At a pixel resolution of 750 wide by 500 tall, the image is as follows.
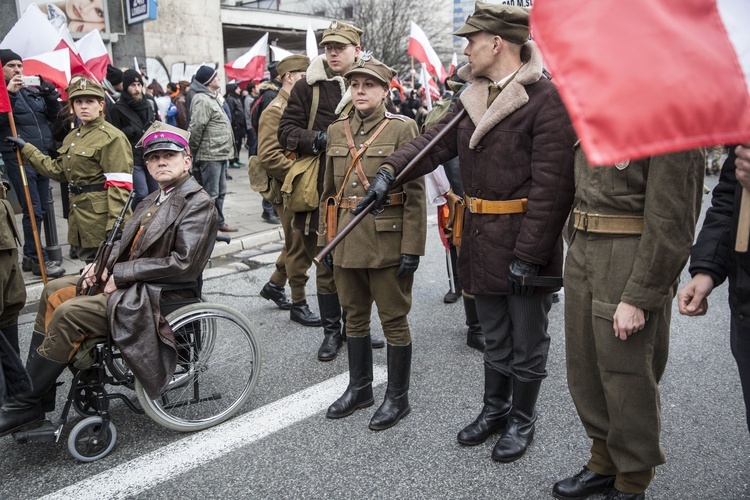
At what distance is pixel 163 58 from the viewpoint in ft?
54.3

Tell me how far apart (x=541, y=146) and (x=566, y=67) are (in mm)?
1469

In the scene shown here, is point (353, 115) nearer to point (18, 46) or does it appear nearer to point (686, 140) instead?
point (686, 140)

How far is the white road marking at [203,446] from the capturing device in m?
2.95

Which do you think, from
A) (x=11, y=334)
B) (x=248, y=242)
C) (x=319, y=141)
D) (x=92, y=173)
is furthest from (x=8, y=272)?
(x=248, y=242)

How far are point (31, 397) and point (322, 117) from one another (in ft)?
8.24

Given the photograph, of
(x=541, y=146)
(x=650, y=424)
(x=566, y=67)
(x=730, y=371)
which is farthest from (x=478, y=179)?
(x=730, y=371)

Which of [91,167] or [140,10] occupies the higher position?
[140,10]

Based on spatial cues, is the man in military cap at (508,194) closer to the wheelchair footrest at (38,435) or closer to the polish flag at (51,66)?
the wheelchair footrest at (38,435)

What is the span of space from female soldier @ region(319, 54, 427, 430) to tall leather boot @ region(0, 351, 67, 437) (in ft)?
4.72

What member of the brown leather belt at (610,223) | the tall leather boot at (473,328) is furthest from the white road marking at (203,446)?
the brown leather belt at (610,223)

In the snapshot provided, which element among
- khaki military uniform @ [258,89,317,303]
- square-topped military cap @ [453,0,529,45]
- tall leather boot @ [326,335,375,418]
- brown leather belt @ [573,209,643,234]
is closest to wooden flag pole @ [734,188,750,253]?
brown leather belt @ [573,209,643,234]

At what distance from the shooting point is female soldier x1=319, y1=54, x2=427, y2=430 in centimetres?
348

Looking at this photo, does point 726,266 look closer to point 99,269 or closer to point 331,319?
point 331,319

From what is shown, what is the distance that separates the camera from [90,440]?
10.4ft
